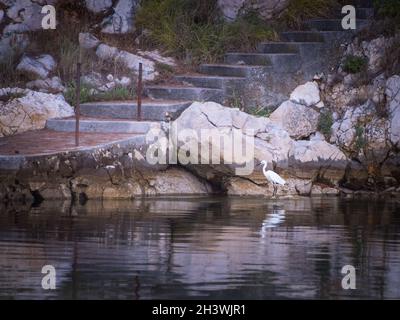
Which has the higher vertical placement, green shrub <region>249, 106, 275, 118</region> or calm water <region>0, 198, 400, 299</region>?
green shrub <region>249, 106, 275, 118</region>

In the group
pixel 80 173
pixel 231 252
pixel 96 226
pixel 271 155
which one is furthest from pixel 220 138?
pixel 231 252

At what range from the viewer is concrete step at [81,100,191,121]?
24.2 m

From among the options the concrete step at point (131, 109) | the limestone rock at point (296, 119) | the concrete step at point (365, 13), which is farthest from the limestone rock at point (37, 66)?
the concrete step at point (365, 13)

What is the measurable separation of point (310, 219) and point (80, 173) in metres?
4.78

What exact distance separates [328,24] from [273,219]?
9800 millimetres

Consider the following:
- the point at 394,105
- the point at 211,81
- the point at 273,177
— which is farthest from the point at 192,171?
the point at 394,105

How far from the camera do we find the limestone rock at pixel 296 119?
25.3m

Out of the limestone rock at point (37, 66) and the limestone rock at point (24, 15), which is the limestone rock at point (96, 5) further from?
the limestone rock at point (37, 66)

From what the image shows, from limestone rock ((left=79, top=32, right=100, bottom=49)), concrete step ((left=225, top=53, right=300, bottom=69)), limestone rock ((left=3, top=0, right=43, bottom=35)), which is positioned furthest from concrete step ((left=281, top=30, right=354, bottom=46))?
limestone rock ((left=3, top=0, right=43, bottom=35))

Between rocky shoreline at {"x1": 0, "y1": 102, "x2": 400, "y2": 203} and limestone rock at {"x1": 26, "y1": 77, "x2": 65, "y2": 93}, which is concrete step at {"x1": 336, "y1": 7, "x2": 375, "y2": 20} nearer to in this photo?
rocky shoreline at {"x1": 0, "y1": 102, "x2": 400, "y2": 203}

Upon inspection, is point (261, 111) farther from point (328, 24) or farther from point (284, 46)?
point (328, 24)

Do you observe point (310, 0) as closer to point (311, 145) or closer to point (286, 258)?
Answer: point (311, 145)

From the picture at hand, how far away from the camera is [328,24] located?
1084 inches

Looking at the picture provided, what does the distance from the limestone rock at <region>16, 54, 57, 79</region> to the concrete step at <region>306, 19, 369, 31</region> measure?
6095 mm
